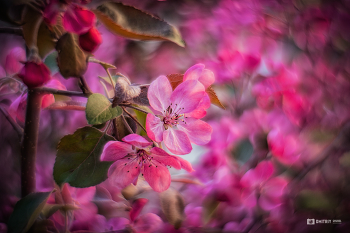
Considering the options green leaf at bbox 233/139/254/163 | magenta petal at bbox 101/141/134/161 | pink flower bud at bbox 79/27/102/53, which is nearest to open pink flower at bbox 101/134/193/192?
magenta petal at bbox 101/141/134/161

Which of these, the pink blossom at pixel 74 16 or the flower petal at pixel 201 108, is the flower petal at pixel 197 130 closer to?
the flower petal at pixel 201 108

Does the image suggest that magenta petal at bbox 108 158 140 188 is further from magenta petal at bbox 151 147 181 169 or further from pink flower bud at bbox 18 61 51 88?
pink flower bud at bbox 18 61 51 88

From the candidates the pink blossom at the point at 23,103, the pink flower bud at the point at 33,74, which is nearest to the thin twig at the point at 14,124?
the pink blossom at the point at 23,103

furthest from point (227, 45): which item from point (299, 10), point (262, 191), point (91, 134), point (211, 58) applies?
point (91, 134)

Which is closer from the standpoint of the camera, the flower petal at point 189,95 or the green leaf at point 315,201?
the flower petal at point 189,95

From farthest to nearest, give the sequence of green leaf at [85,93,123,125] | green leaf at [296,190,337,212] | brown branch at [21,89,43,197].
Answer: green leaf at [296,190,337,212] → brown branch at [21,89,43,197] → green leaf at [85,93,123,125]

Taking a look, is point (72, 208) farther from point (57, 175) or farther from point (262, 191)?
point (262, 191)
